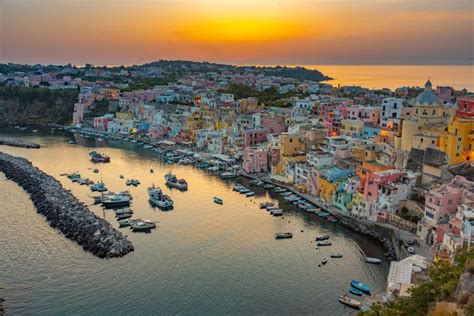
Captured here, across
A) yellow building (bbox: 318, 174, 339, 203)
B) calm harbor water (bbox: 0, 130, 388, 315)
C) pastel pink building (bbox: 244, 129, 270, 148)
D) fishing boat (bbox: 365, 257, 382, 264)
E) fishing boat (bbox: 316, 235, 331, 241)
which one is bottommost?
calm harbor water (bbox: 0, 130, 388, 315)

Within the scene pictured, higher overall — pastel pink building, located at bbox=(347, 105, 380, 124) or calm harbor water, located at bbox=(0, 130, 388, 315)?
pastel pink building, located at bbox=(347, 105, 380, 124)

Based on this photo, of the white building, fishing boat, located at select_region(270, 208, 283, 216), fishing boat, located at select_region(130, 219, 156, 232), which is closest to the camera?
fishing boat, located at select_region(130, 219, 156, 232)

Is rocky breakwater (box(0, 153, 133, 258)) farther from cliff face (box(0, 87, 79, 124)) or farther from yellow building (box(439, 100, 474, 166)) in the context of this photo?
cliff face (box(0, 87, 79, 124))

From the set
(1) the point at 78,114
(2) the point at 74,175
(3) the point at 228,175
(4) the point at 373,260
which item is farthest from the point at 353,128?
(1) the point at 78,114

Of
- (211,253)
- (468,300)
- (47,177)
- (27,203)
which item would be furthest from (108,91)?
(468,300)

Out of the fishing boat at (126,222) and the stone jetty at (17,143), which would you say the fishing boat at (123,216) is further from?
the stone jetty at (17,143)

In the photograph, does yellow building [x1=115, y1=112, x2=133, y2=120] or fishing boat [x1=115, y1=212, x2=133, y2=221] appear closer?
fishing boat [x1=115, y1=212, x2=133, y2=221]

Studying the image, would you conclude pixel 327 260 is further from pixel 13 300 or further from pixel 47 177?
pixel 47 177

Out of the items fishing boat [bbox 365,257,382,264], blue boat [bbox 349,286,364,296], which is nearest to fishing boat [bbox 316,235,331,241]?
fishing boat [bbox 365,257,382,264]
